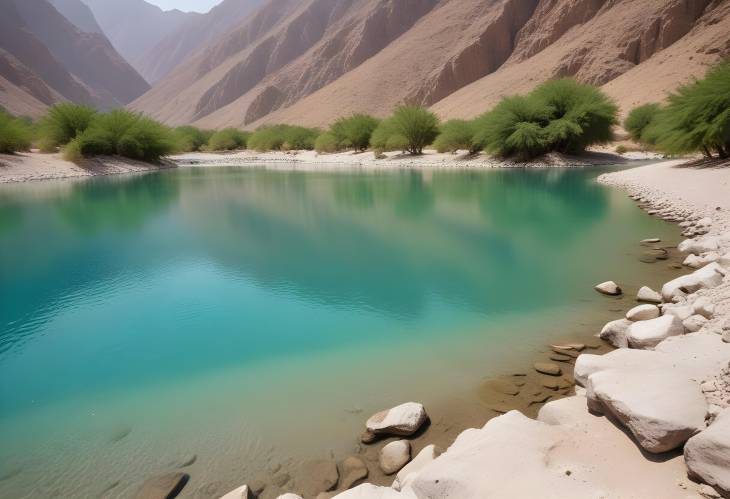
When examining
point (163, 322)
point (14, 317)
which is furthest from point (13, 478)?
point (14, 317)

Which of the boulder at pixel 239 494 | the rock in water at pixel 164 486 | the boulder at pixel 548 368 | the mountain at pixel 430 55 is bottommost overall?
Result: the rock in water at pixel 164 486

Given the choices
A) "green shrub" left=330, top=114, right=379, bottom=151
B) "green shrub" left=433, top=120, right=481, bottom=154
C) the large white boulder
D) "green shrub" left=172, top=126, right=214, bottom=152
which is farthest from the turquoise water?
"green shrub" left=172, top=126, right=214, bottom=152

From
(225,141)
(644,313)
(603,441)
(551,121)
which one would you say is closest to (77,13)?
(225,141)

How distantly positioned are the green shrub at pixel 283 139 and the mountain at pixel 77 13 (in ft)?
526

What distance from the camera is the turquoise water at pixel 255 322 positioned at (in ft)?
12.0

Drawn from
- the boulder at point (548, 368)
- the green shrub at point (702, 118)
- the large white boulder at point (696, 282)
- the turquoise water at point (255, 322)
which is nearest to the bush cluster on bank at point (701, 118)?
the green shrub at point (702, 118)

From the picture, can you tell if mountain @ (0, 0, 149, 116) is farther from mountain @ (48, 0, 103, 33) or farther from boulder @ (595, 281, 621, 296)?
boulder @ (595, 281, 621, 296)

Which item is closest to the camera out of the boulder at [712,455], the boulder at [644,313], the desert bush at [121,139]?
the boulder at [712,455]

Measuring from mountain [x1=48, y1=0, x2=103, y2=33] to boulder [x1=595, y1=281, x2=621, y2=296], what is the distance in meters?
212

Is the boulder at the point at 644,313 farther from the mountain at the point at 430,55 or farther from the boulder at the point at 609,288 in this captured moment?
the mountain at the point at 430,55

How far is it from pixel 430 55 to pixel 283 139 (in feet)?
101

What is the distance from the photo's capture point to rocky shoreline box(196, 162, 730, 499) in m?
2.34

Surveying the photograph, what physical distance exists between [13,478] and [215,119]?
102m

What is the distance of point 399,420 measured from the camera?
11.7 ft
